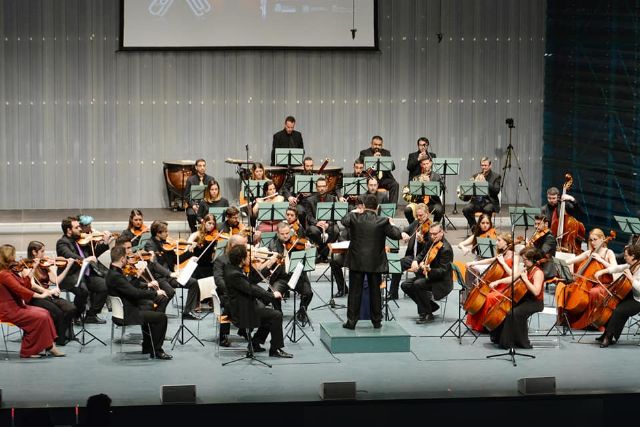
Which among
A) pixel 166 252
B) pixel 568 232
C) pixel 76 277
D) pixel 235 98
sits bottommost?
pixel 76 277

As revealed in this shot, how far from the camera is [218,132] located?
61.9ft

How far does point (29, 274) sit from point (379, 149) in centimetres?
759

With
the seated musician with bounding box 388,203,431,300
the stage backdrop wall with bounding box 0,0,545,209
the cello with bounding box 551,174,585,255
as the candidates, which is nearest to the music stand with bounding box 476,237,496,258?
the seated musician with bounding box 388,203,431,300

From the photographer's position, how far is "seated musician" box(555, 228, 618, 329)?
11.5 meters

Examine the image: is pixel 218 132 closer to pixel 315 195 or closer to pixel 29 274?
pixel 315 195

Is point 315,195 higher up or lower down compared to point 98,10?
lower down

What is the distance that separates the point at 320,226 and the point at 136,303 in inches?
171

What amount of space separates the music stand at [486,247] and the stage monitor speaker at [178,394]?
4.24 metres

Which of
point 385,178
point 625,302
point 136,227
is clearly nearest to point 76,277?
point 136,227

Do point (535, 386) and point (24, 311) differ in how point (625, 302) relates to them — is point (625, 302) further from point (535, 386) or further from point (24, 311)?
point (24, 311)

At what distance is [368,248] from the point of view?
1076cm

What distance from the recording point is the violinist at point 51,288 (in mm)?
10734

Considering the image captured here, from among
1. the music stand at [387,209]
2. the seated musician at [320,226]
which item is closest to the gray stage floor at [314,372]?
the music stand at [387,209]

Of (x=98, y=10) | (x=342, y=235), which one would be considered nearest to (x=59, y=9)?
(x=98, y=10)
